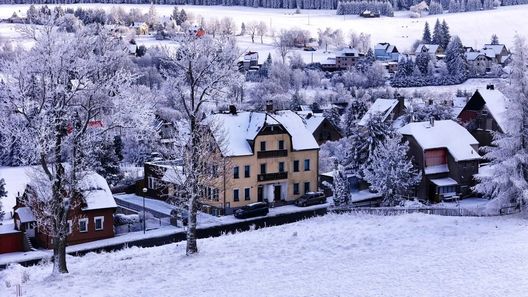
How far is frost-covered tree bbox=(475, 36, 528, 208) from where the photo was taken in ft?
116

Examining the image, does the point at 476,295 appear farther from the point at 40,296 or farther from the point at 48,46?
the point at 48,46

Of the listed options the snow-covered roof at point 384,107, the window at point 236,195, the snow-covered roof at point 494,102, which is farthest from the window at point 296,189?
the snow-covered roof at point 384,107

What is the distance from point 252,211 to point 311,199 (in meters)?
6.59

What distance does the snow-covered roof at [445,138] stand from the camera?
53600 millimetres

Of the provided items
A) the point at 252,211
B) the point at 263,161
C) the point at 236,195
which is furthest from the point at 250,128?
the point at 252,211

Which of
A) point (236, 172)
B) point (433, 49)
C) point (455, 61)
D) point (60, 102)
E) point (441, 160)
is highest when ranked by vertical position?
point (433, 49)

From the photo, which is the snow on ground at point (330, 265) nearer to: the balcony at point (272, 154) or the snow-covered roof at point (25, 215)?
the snow-covered roof at point (25, 215)

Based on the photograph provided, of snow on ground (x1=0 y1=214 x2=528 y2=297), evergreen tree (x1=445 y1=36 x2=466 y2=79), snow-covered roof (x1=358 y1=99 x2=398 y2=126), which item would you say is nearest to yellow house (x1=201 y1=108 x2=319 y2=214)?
snow on ground (x1=0 y1=214 x2=528 y2=297)

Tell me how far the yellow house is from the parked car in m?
1.45

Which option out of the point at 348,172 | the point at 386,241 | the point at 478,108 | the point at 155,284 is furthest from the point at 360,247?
the point at 478,108

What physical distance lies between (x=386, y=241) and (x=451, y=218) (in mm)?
6375

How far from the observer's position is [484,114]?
62969 mm

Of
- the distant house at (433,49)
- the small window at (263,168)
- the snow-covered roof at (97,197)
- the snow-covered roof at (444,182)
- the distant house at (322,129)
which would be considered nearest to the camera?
the snow-covered roof at (97,197)

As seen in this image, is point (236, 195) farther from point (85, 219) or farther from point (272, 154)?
point (85, 219)
